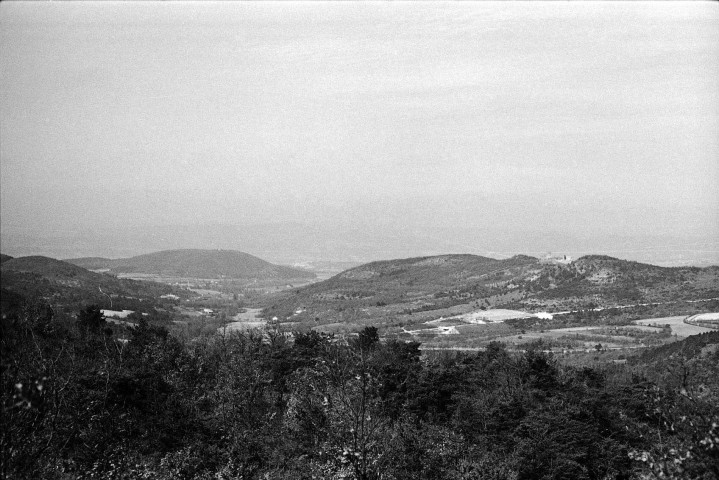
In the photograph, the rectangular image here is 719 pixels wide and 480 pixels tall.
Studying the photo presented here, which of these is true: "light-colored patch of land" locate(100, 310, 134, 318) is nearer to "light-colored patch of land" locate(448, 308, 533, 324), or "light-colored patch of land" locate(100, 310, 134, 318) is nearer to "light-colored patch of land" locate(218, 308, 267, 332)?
"light-colored patch of land" locate(218, 308, 267, 332)

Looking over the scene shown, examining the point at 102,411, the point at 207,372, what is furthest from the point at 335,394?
the point at 207,372

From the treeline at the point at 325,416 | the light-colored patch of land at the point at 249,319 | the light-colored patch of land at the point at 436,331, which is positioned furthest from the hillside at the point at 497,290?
the treeline at the point at 325,416

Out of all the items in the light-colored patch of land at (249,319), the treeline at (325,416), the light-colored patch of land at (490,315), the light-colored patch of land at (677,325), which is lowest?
the light-colored patch of land at (249,319)

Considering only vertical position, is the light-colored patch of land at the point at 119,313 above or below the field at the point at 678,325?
above

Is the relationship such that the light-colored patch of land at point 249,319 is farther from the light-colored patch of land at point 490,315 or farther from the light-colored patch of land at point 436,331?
the light-colored patch of land at point 490,315

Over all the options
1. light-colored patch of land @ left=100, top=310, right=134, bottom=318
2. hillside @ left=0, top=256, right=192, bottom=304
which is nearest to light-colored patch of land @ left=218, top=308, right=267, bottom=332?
light-colored patch of land @ left=100, top=310, right=134, bottom=318

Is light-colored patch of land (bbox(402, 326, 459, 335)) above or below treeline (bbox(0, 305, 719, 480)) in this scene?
below
